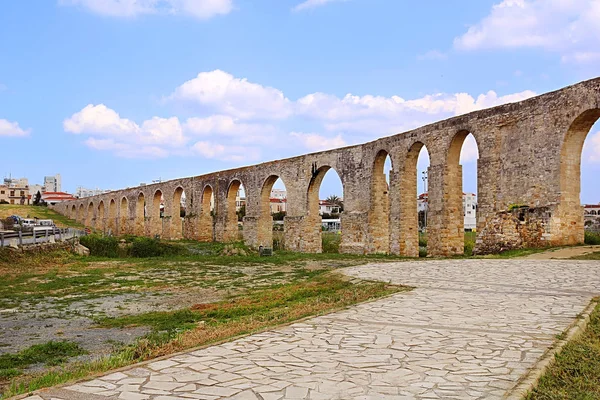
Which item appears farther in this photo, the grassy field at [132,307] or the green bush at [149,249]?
the green bush at [149,249]

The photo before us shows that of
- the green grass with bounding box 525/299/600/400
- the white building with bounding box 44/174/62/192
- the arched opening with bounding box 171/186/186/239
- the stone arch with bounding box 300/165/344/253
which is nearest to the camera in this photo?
the green grass with bounding box 525/299/600/400

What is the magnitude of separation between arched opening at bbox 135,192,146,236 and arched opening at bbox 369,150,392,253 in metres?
27.1

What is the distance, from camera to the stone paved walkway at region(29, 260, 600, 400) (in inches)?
123

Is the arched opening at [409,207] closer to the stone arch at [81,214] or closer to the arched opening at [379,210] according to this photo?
the arched opening at [379,210]

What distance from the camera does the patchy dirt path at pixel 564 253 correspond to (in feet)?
37.8

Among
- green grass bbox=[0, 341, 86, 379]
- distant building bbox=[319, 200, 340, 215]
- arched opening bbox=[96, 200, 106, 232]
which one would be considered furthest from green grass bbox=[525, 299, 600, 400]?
distant building bbox=[319, 200, 340, 215]

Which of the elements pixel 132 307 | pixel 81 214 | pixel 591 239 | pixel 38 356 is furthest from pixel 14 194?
pixel 38 356

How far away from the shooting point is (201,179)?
33500mm

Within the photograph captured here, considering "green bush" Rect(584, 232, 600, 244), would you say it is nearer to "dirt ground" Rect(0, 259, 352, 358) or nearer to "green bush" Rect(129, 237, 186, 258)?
"dirt ground" Rect(0, 259, 352, 358)

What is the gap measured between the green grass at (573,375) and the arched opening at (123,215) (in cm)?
4495

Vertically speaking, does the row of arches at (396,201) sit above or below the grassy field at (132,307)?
above

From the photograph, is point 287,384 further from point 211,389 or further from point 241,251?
point 241,251

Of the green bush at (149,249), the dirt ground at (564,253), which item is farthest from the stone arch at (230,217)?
the dirt ground at (564,253)

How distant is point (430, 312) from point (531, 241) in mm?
9343
